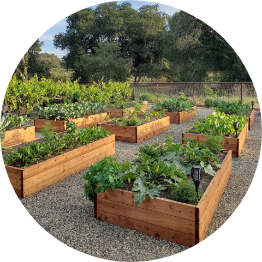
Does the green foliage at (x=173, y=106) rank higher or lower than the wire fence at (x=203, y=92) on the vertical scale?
lower

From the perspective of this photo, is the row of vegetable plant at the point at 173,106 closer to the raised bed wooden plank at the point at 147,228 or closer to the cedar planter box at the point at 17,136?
the cedar planter box at the point at 17,136

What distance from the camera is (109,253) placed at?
8.49ft

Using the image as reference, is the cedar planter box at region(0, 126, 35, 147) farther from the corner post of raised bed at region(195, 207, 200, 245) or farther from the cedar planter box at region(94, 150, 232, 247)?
the corner post of raised bed at region(195, 207, 200, 245)

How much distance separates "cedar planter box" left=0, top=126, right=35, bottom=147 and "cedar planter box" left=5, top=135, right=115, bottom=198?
7.95ft

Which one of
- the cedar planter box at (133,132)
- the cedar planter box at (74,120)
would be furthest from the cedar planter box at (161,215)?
the cedar planter box at (74,120)

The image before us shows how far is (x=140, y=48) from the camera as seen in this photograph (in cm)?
2578

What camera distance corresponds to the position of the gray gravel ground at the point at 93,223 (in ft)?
8.59

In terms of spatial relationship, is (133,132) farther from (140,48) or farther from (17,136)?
(140,48)

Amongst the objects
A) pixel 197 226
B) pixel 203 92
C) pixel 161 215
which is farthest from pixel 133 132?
pixel 203 92

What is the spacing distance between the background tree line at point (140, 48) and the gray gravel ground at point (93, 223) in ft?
58.2

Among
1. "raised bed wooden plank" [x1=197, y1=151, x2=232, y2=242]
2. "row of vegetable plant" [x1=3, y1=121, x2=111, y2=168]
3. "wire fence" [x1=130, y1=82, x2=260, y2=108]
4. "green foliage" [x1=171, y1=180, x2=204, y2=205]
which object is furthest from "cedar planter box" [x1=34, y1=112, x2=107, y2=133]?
"green foliage" [x1=171, y1=180, x2=204, y2=205]

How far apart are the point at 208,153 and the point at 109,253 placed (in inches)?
82.1

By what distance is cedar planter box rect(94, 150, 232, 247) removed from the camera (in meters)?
2.64

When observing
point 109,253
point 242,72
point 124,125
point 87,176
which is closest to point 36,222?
point 87,176
